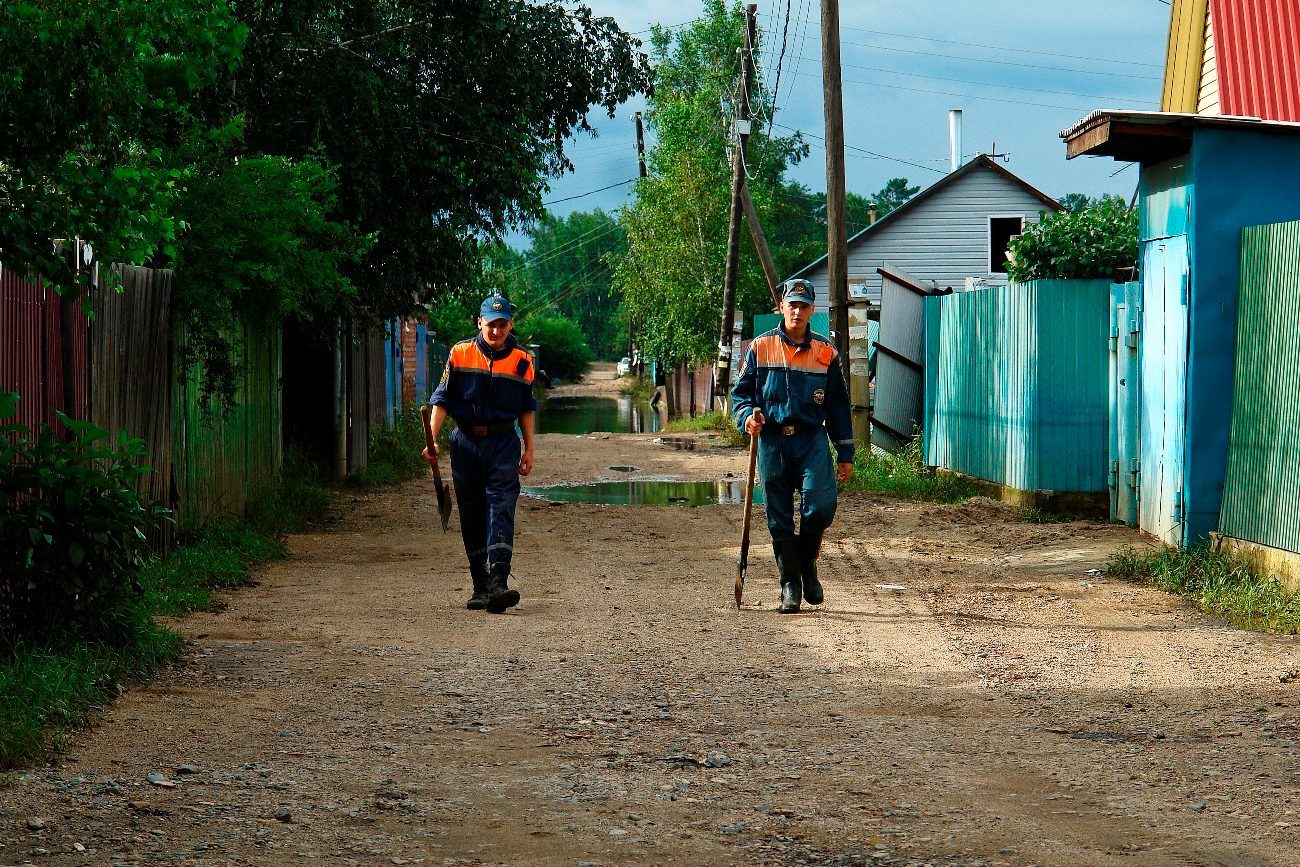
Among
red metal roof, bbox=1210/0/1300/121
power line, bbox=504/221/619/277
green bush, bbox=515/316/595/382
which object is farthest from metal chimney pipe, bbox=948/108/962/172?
power line, bbox=504/221/619/277

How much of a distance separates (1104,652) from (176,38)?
5.42m

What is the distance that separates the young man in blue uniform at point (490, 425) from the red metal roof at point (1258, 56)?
32.2ft

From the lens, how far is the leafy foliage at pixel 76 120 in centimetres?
538

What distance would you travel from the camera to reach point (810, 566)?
8859mm

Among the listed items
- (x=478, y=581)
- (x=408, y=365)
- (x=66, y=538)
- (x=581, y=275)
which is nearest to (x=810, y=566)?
(x=478, y=581)

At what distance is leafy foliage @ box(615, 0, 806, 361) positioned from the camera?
42.0 m

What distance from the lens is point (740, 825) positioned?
4410 millimetres

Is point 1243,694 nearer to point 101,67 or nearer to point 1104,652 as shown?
point 1104,652

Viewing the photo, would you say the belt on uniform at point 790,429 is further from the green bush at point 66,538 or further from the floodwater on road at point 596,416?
the floodwater on road at point 596,416

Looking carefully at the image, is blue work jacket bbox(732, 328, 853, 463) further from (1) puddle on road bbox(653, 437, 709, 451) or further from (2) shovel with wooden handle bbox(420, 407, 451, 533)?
(1) puddle on road bbox(653, 437, 709, 451)

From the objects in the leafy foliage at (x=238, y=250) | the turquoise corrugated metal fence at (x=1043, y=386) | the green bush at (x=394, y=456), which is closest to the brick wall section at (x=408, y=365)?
the green bush at (x=394, y=456)

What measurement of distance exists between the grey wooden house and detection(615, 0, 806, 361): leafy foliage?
6.07 m

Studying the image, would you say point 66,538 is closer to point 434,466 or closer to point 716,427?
point 434,466

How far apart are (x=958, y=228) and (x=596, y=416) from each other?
507 inches
